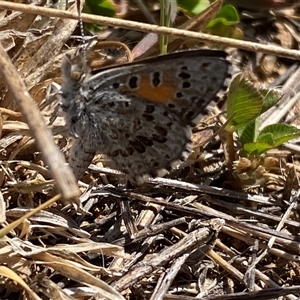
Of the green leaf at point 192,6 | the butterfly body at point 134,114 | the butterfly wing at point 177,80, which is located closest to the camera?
the butterfly wing at point 177,80

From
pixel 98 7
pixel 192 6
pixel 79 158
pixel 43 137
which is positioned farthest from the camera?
pixel 192 6

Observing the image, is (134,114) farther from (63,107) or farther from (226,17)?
(226,17)

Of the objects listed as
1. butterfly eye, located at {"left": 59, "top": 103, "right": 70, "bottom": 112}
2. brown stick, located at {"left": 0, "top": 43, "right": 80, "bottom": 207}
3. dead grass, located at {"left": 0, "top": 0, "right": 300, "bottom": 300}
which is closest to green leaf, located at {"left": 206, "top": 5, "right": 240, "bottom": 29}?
dead grass, located at {"left": 0, "top": 0, "right": 300, "bottom": 300}

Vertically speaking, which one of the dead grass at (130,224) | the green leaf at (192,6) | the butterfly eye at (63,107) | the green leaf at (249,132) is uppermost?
the green leaf at (192,6)

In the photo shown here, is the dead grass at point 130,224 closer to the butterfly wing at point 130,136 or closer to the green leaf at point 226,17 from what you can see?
the butterfly wing at point 130,136

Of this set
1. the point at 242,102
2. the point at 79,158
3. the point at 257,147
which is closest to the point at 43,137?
the point at 79,158

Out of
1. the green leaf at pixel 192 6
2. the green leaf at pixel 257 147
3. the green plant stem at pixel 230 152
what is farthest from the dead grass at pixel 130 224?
the green leaf at pixel 192 6
